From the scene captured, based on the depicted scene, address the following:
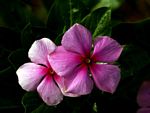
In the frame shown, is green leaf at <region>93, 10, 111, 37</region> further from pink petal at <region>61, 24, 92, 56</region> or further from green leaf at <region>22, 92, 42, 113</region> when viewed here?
green leaf at <region>22, 92, 42, 113</region>

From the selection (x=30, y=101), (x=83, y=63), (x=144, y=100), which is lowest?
(x=144, y=100)

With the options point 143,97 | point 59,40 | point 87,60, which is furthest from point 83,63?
point 143,97

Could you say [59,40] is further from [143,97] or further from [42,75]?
[143,97]

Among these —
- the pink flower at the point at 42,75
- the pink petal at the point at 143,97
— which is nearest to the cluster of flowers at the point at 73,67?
the pink flower at the point at 42,75

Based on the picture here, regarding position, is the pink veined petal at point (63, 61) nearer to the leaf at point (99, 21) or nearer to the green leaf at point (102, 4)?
the leaf at point (99, 21)

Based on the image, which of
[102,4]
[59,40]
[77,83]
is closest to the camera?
[77,83]

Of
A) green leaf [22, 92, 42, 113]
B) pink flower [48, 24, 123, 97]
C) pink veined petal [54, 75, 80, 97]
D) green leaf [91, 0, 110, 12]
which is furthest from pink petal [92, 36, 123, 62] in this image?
green leaf [91, 0, 110, 12]

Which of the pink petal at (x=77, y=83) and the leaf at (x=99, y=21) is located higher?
the leaf at (x=99, y=21)

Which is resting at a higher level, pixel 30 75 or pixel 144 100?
pixel 30 75
